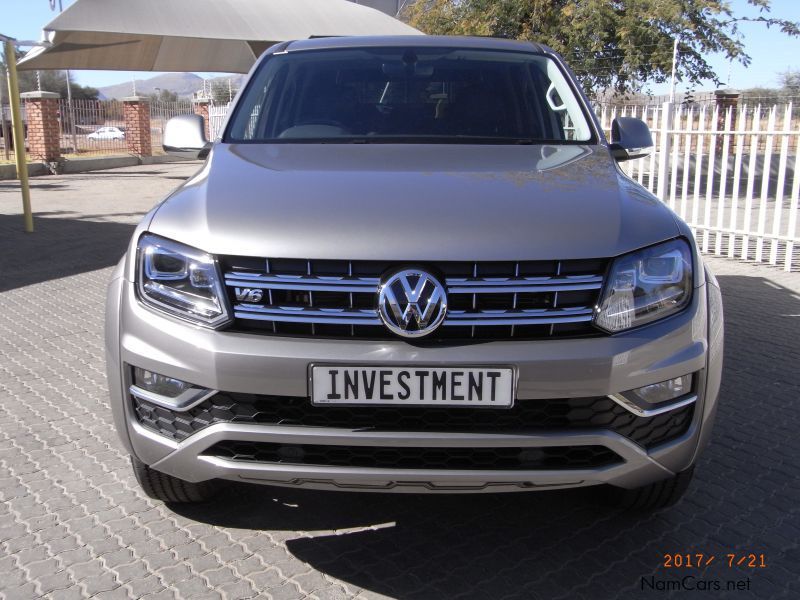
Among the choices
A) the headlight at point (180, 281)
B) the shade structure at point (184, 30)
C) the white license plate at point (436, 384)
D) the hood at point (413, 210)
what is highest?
the shade structure at point (184, 30)

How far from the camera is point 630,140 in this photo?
12.2 feet

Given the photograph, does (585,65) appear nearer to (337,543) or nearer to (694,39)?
(694,39)

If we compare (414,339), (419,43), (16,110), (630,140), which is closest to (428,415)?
(414,339)

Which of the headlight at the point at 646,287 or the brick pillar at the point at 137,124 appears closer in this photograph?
the headlight at the point at 646,287

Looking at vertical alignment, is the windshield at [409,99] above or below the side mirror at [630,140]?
above

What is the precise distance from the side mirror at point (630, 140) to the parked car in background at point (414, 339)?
3.42 feet

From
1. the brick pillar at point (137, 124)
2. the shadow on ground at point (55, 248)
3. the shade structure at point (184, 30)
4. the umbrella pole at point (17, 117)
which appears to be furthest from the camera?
the brick pillar at point (137, 124)

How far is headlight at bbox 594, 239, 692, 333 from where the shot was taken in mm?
2318

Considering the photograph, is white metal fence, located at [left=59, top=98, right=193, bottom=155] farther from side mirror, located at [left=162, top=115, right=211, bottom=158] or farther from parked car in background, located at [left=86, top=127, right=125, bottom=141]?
side mirror, located at [left=162, top=115, right=211, bottom=158]

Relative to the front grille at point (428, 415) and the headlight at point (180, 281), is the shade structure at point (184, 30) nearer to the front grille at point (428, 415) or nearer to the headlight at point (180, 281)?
the headlight at point (180, 281)

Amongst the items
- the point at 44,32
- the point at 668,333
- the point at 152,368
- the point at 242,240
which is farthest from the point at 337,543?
the point at 44,32

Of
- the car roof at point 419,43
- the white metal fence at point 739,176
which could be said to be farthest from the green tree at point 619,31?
the car roof at point 419,43

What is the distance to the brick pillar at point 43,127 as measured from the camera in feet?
70.2

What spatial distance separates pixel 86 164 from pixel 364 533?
22.2 meters
